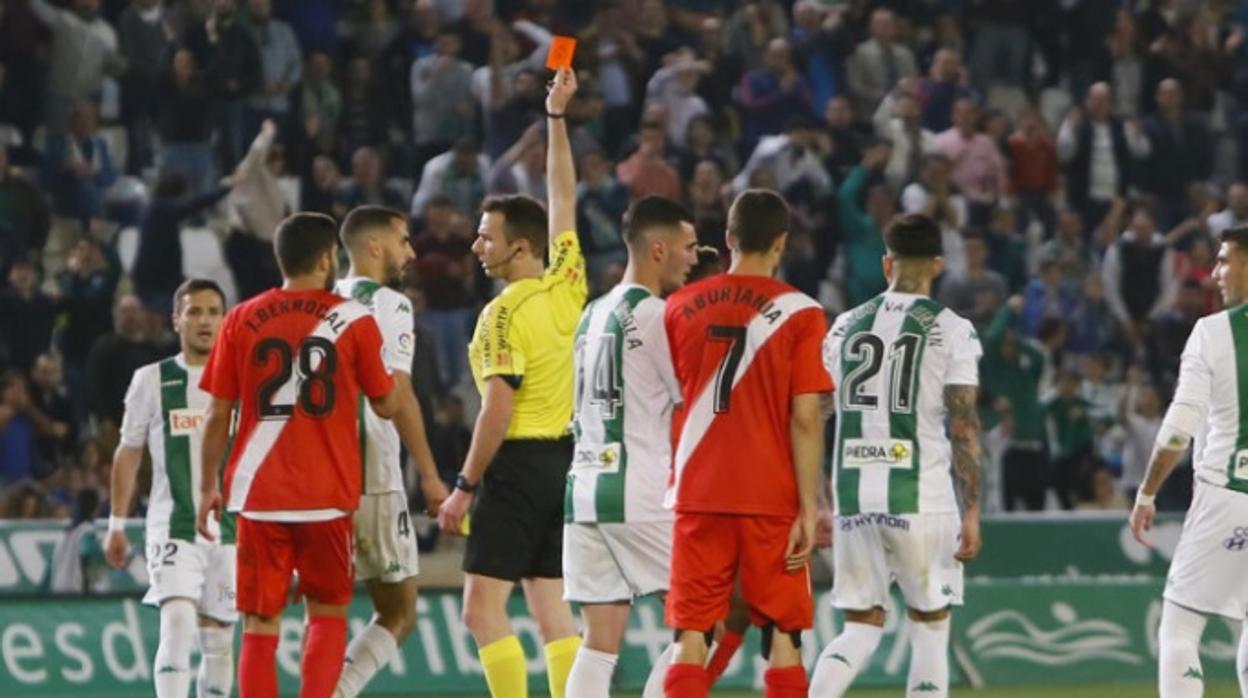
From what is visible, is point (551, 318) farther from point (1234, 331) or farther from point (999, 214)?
point (999, 214)

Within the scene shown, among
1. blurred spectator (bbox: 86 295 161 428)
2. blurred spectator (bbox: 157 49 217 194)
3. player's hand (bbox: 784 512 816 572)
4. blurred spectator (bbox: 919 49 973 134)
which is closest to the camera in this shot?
player's hand (bbox: 784 512 816 572)

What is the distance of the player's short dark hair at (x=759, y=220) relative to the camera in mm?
9680

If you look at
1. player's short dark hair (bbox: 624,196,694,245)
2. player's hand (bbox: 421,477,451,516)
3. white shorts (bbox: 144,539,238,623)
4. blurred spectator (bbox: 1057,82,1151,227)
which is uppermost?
blurred spectator (bbox: 1057,82,1151,227)

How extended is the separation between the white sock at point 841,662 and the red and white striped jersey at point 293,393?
214 centimetres

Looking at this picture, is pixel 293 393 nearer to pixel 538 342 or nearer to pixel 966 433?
pixel 538 342

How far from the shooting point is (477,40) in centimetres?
2141

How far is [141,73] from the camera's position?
20.9 m

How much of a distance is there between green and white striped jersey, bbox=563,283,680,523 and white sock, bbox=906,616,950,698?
135 centimetres

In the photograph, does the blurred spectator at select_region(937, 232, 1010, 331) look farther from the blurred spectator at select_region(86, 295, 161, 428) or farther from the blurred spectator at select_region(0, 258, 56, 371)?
the blurred spectator at select_region(0, 258, 56, 371)

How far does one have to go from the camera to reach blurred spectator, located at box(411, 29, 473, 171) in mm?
20891

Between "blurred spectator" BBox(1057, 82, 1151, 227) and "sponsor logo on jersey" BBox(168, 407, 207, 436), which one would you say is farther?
"blurred spectator" BBox(1057, 82, 1151, 227)

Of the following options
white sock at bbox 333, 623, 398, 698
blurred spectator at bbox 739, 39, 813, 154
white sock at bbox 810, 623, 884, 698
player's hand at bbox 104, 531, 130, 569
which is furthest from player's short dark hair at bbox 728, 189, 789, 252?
blurred spectator at bbox 739, 39, 813, 154

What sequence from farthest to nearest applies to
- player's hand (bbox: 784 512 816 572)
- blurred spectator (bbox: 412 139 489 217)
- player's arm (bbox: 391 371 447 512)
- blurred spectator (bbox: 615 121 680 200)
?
blurred spectator (bbox: 615 121 680 200), blurred spectator (bbox: 412 139 489 217), player's arm (bbox: 391 371 447 512), player's hand (bbox: 784 512 816 572)

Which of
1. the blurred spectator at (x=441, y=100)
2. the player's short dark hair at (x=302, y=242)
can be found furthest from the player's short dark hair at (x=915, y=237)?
the blurred spectator at (x=441, y=100)
